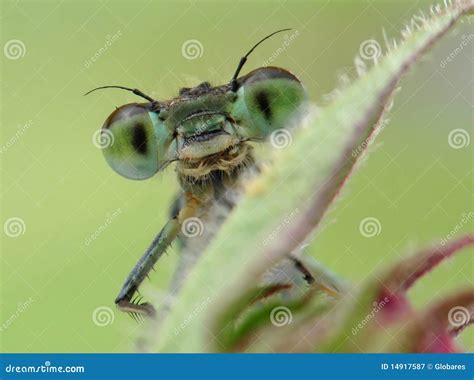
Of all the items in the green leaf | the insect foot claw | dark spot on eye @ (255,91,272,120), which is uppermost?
dark spot on eye @ (255,91,272,120)

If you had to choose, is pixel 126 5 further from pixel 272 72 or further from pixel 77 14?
pixel 272 72

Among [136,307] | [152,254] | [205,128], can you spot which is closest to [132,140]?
[205,128]

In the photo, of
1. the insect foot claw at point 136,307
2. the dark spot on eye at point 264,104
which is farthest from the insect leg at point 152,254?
the dark spot on eye at point 264,104

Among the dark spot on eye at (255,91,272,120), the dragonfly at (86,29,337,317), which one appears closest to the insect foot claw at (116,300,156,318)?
the dragonfly at (86,29,337,317)

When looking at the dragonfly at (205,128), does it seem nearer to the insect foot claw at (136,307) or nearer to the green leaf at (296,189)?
the insect foot claw at (136,307)

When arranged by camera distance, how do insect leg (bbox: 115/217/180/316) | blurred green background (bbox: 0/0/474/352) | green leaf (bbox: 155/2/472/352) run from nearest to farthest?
green leaf (bbox: 155/2/472/352), insect leg (bbox: 115/217/180/316), blurred green background (bbox: 0/0/474/352)

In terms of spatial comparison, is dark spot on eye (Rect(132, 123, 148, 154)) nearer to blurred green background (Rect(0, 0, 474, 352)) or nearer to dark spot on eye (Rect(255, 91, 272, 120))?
blurred green background (Rect(0, 0, 474, 352))

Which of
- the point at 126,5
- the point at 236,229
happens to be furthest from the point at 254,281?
the point at 126,5
